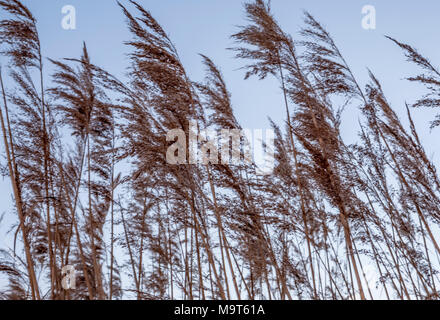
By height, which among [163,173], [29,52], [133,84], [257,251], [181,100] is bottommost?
[257,251]

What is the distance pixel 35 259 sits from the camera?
17.5 feet

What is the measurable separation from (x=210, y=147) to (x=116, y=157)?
930mm

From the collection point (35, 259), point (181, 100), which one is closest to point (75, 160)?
point (35, 259)

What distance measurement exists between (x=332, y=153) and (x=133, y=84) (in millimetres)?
2255

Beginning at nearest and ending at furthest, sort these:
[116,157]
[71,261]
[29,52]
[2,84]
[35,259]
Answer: [116,157] → [2,84] → [29,52] → [35,259] → [71,261]

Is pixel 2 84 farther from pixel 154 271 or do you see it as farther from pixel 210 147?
pixel 154 271

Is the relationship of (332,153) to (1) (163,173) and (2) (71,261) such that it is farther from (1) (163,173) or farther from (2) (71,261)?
(2) (71,261)

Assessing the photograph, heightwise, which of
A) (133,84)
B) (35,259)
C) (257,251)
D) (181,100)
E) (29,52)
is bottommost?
(257,251)

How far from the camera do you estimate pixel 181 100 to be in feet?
12.5

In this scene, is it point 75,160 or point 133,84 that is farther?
point 75,160
